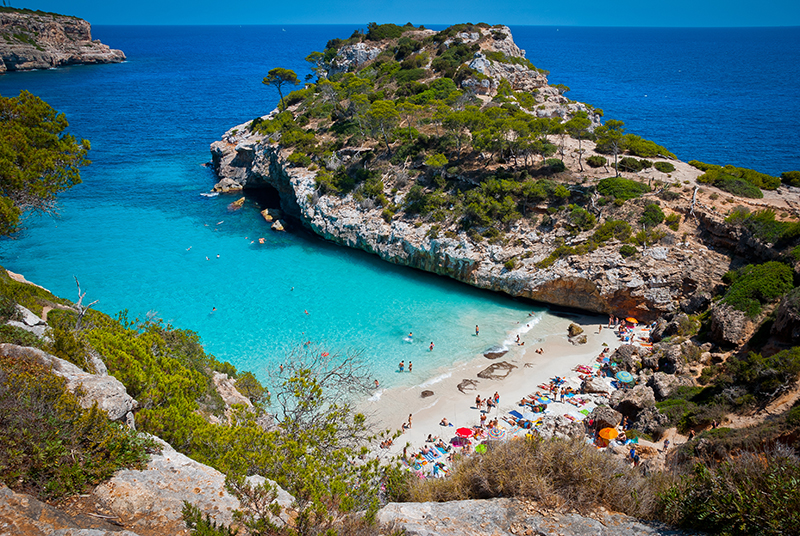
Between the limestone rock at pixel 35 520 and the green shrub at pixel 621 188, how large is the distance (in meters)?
32.6

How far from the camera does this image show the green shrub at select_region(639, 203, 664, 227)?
2955 cm

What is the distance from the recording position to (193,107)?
88750 mm

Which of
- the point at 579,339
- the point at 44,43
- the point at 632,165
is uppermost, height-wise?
the point at 44,43

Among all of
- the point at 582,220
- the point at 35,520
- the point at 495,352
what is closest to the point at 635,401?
the point at 495,352

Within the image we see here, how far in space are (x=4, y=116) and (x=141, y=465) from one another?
60.4ft

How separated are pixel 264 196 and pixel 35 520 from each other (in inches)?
1839

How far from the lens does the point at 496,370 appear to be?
1011 inches

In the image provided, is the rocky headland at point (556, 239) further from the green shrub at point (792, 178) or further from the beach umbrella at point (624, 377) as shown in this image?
the beach umbrella at point (624, 377)

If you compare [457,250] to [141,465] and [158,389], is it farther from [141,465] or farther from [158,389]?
[141,465]

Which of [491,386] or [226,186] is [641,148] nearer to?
[491,386]

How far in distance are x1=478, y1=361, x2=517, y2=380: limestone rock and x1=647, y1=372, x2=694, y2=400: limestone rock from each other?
711cm

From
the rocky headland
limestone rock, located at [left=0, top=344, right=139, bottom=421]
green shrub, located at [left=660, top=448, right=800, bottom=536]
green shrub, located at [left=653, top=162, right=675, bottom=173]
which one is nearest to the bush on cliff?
limestone rock, located at [left=0, top=344, right=139, bottom=421]

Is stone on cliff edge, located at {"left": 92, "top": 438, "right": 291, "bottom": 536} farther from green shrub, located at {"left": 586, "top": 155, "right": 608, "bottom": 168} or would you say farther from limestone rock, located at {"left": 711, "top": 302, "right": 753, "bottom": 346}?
green shrub, located at {"left": 586, "top": 155, "right": 608, "bottom": 168}

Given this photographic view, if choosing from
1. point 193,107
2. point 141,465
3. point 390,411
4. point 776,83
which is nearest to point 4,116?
point 141,465
